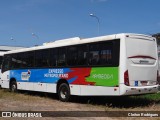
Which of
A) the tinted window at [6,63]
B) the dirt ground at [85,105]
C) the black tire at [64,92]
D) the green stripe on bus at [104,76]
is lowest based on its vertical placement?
the dirt ground at [85,105]

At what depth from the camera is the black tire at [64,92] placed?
55.1 ft

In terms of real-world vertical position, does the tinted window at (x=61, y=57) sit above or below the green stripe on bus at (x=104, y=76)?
above

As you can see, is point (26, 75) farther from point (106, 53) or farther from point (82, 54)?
point (106, 53)

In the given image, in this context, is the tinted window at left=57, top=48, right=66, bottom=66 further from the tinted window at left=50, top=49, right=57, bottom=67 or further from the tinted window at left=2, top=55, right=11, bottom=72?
the tinted window at left=2, top=55, right=11, bottom=72

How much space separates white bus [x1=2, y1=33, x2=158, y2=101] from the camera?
1393 cm

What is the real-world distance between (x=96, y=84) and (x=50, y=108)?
83.9 inches

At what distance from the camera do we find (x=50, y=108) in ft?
46.7

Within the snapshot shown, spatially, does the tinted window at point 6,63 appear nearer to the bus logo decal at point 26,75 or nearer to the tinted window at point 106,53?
the bus logo decal at point 26,75

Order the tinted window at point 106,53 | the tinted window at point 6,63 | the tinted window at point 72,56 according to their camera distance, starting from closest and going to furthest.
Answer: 1. the tinted window at point 106,53
2. the tinted window at point 72,56
3. the tinted window at point 6,63

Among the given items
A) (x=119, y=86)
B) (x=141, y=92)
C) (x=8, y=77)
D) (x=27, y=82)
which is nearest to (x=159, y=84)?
(x=141, y=92)

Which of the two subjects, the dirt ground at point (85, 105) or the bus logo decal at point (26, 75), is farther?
the bus logo decal at point (26, 75)

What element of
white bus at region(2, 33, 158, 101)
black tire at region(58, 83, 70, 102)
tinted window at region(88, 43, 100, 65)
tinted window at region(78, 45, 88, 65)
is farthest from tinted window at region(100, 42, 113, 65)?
black tire at region(58, 83, 70, 102)

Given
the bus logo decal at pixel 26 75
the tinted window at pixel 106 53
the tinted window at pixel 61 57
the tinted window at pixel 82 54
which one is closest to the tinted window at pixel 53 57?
the tinted window at pixel 61 57

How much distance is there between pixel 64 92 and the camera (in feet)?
56.3
